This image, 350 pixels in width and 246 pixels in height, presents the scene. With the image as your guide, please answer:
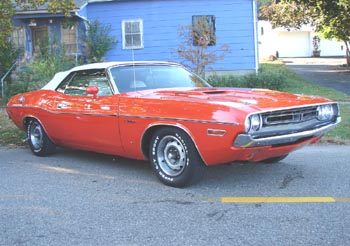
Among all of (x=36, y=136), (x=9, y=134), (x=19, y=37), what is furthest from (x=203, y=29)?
(x=36, y=136)

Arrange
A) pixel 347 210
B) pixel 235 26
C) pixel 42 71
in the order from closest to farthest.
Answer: pixel 347 210, pixel 42 71, pixel 235 26

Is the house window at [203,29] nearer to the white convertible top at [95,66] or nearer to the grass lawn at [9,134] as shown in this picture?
the grass lawn at [9,134]

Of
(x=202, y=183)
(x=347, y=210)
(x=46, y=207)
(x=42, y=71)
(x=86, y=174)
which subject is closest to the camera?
(x=347, y=210)

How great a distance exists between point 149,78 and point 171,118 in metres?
1.29

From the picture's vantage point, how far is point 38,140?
7.14 metres

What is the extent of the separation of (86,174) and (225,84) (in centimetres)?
867

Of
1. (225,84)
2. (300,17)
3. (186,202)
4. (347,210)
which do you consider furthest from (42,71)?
(300,17)

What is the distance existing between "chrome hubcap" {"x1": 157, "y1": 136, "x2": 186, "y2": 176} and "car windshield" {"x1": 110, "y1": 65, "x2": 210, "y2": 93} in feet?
3.39

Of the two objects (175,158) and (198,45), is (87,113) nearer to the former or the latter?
(175,158)

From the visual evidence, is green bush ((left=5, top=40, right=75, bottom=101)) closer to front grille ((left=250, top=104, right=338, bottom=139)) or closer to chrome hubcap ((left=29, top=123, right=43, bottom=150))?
chrome hubcap ((left=29, top=123, right=43, bottom=150))

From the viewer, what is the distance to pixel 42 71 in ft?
45.4

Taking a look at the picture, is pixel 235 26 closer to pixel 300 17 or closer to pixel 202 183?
pixel 300 17

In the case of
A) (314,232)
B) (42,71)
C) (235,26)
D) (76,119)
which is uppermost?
(235,26)

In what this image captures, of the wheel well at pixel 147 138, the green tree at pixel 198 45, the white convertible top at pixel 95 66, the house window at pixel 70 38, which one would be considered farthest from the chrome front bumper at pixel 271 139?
the house window at pixel 70 38
